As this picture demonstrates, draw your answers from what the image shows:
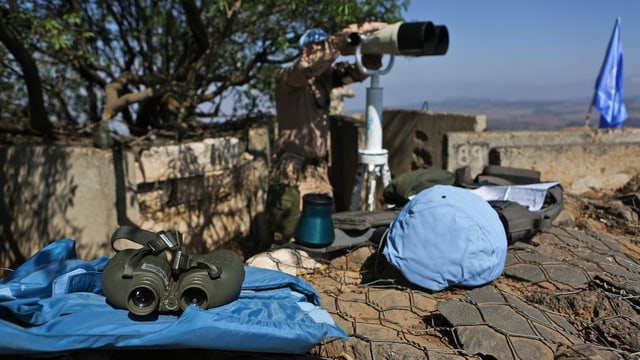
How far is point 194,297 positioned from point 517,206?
2.55 metres

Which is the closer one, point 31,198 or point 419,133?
point 31,198

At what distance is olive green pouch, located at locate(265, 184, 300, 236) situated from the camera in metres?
4.66

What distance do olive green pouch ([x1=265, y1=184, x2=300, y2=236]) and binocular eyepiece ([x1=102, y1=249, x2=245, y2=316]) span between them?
8.86ft

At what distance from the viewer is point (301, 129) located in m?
4.93

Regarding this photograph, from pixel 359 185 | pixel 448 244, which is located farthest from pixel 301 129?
pixel 448 244

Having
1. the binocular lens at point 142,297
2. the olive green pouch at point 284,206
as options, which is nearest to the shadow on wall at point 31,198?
the olive green pouch at point 284,206

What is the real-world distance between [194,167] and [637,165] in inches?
192

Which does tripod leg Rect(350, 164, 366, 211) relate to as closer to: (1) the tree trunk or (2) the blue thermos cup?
(2) the blue thermos cup

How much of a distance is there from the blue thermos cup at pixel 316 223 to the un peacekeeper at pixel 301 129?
46.5 inches

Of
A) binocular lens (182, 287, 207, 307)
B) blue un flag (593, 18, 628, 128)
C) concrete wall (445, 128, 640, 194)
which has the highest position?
blue un flag (593, 18, 628, 128)

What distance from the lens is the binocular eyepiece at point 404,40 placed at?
370 cm

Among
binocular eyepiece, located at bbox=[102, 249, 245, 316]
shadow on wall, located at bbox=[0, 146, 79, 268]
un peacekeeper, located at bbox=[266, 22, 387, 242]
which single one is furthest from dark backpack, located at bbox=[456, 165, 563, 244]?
shadow on wall, located at bbox=[0, 146, 79, 268]

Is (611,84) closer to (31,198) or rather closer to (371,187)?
(371,187)

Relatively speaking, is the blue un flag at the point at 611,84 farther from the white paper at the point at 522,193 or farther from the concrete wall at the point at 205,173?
the white paper at the point at 522,193
